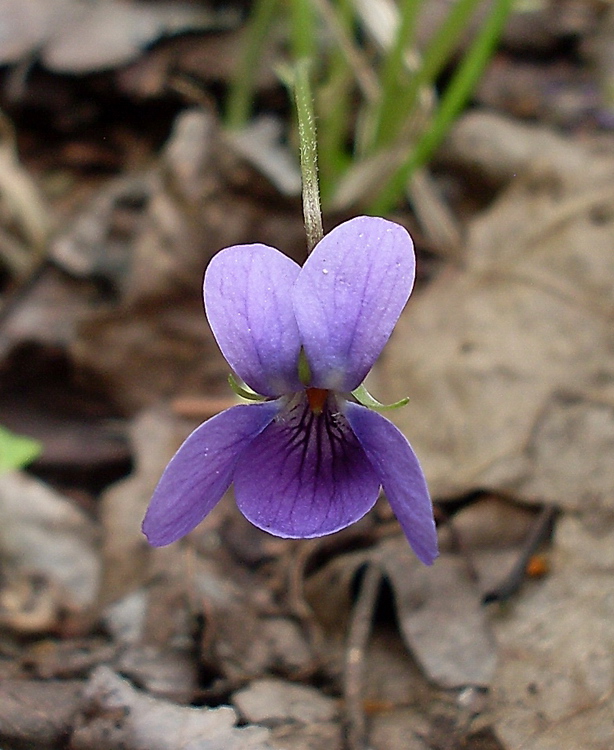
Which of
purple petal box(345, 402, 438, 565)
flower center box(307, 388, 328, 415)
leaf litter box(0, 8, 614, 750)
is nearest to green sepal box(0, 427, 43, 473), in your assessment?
leaf litter box(0, 8, 614, 750)

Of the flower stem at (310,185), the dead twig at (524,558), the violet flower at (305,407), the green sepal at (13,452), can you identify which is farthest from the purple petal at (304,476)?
the green sepal at (13,452)

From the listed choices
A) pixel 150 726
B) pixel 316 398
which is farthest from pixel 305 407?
pixel 150 726

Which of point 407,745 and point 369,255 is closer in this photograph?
point 369,255

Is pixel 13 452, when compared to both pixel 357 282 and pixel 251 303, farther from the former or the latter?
pixel 357 282

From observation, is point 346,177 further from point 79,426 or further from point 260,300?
point 260,300

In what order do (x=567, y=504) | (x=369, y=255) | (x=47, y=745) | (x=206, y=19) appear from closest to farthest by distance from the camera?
(x=369, y=255)
(x=47, y=745)
(x=567, y=504)
(x=206, y=19)

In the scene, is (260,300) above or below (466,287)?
above

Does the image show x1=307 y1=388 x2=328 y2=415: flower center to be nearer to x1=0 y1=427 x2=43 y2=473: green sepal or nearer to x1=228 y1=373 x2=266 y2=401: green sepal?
x1=228 y1=373 x2=266 y2=401: green sepal

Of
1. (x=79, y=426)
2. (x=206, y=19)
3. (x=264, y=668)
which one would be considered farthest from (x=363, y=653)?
(x=206, y=19)
